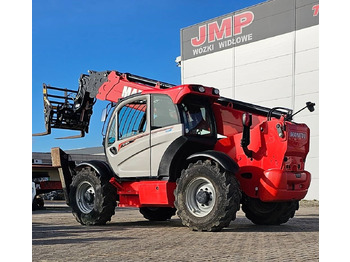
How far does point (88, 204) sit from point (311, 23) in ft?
64.9

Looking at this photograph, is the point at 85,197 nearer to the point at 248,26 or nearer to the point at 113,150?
the point at 113,150

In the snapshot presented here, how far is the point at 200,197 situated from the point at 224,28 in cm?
2387

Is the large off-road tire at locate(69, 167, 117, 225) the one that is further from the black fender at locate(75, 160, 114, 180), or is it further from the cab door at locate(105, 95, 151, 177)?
the cab door at locate(105, 95, 151, 177)

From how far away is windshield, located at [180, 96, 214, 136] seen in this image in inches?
371

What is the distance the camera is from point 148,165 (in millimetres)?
9797

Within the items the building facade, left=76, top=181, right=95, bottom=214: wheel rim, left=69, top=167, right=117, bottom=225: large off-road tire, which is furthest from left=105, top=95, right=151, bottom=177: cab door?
the building facade

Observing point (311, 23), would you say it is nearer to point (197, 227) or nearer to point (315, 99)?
point (315, 99)

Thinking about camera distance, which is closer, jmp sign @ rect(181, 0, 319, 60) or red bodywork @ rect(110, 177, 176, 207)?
red bodywork @ rect(110, 177, 176, 207)

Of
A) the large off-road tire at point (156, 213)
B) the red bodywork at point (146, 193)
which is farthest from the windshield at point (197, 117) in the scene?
the large off-road tire at point (156, 213)

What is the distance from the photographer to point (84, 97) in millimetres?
12344

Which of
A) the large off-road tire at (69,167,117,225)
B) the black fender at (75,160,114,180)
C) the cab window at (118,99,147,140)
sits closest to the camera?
the cab window at (118,99,147,140)

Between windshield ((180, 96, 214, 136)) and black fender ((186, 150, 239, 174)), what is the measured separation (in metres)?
0.55

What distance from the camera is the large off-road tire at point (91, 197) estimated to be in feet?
33.8

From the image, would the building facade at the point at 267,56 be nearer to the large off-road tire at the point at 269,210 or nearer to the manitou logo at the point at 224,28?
the manitou logo at the point at 224,28
